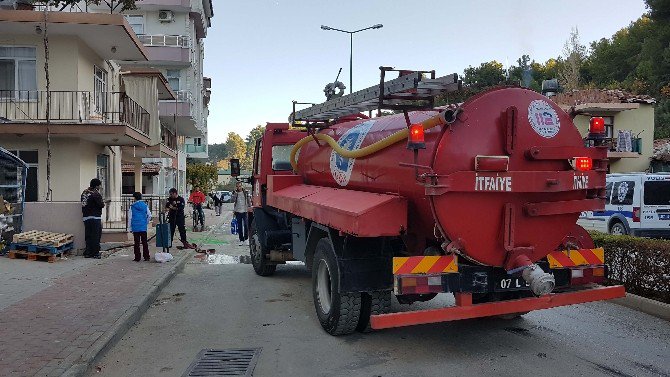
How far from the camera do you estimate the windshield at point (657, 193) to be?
15.8 metres

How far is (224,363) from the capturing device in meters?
5.54

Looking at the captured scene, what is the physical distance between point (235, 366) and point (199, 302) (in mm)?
3343

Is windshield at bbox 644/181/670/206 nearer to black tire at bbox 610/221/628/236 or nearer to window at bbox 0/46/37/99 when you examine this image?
black tire at bbox 610/221/628/236

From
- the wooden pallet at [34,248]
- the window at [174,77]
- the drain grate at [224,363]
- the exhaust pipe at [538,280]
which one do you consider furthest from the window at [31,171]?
the window at [174,77]

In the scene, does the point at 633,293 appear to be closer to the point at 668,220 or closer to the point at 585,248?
the point at 585,248

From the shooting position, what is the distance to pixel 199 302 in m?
8.60

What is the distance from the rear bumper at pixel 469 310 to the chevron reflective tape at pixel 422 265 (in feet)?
1.20

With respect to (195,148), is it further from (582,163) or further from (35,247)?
(582,163)

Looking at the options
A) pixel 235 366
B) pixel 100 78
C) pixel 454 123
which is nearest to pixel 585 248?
pixel 454 123

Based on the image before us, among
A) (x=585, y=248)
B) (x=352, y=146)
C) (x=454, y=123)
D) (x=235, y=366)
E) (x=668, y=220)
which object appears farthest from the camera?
(x=668, y=220)

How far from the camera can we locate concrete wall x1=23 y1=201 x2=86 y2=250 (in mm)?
13062

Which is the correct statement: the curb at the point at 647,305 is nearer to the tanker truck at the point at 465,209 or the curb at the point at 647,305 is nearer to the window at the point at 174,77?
the tanker truck at the point at 465,209

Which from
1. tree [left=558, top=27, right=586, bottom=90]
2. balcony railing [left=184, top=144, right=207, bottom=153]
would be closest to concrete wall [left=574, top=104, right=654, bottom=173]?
tree [left=558, top=27, right=586, bottom=90]

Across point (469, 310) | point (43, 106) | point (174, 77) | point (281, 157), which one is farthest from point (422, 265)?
point (174, 77)
